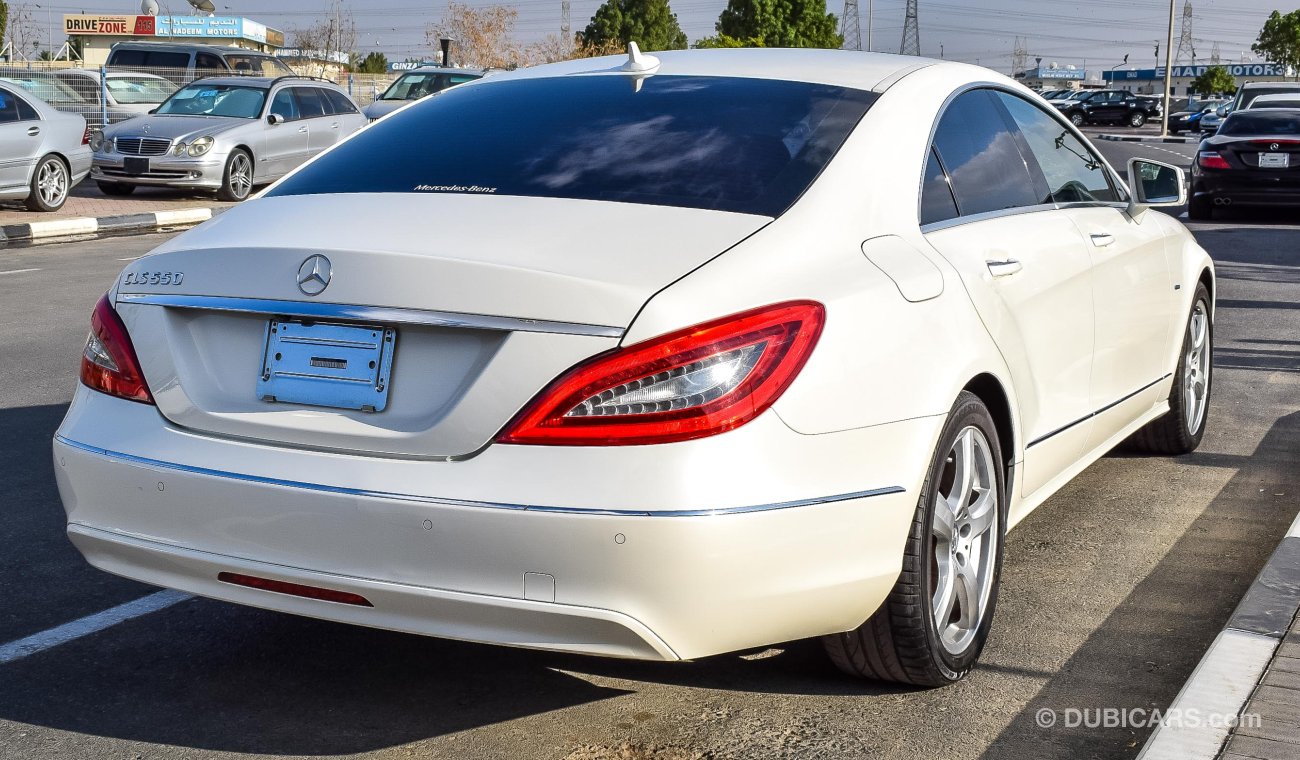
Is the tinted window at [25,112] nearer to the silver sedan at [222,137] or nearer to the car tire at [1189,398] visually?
the silver sedan at [222,137]

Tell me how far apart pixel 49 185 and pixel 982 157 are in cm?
1591

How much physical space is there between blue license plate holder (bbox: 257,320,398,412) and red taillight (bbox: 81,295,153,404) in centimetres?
36

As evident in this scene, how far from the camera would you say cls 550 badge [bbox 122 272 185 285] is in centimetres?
341

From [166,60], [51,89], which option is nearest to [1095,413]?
[51,89]

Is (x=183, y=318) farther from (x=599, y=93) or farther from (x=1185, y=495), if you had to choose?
(x=1185, y=495)

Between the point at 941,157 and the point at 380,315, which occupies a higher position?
the point at 941,157

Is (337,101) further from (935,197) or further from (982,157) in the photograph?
(935,197)

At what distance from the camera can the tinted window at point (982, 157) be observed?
415 centimetres

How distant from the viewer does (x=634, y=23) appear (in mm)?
80938

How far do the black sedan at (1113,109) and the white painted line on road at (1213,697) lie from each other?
70.5 metres

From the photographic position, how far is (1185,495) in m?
5.66

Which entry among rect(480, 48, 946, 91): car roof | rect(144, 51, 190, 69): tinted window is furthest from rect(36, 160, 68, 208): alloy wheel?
rect(480, 48, 946, 91): car roof

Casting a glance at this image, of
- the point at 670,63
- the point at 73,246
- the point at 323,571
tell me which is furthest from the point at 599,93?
the point at 73,246

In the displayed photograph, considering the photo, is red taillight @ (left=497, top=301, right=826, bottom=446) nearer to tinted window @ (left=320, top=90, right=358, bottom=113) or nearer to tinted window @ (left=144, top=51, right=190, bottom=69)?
tinted window @ (left=320, top=90, right=358, bottom=113)
